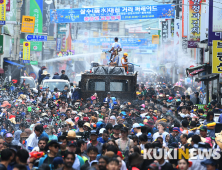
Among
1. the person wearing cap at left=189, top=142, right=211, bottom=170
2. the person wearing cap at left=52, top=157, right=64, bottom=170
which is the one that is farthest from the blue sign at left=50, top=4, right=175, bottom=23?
the person wearing cap at left=52, top=157, right=64, bottom=170

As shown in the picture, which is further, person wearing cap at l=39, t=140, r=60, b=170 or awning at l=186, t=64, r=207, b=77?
awning at l=186, t=64, r=207, b=77

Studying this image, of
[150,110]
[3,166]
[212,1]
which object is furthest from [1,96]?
[3,166]

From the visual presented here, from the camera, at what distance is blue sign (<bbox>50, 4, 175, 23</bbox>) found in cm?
2995

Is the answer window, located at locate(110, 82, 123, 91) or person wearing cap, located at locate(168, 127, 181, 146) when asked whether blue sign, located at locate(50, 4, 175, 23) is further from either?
person wearing cap, located at locate(168, 127, 181, 146)

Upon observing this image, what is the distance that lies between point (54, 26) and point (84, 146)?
139 ft

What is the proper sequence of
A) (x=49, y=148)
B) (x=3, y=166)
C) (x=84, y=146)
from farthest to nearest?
(x=84, y=146) < (x=49, y=148) < (x=3, y=166)

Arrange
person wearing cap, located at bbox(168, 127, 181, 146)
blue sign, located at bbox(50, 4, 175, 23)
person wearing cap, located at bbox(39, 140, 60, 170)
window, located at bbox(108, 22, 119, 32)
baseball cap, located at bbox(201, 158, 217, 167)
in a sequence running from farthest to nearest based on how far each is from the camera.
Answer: window, located at bbox(108, 22, 119, 32)
blue sign, located at bbox(50, 4, 175, 23)
person wearing cap, located at bbox(168, 127, 181, 146)
person wearing cap, located at bbox(39, 140, 60, 170)
baseball cap, located at bbox(201, 158, 217, 167)

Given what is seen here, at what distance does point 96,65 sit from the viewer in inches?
793

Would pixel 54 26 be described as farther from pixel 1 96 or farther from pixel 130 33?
pixel 130 33

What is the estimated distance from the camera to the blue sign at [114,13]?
2995cm

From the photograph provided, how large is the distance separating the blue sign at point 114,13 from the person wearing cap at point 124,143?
898 inches

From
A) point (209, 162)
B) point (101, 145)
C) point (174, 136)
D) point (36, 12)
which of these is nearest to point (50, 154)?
point (101, 145)

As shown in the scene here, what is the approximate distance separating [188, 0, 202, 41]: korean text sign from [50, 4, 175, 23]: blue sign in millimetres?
6424

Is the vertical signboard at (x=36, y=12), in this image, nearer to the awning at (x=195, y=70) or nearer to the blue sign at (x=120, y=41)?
the blue sign at (x=120, y=41)
